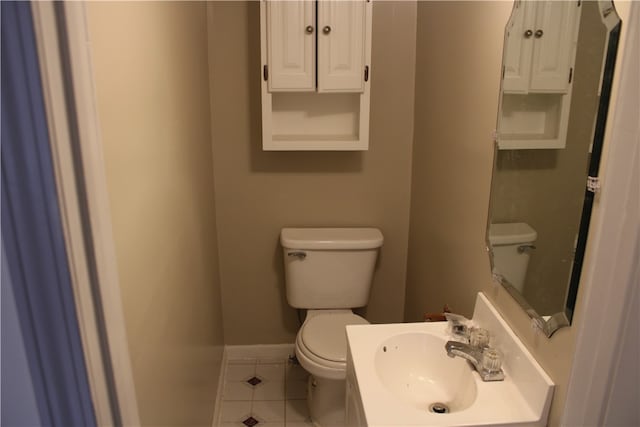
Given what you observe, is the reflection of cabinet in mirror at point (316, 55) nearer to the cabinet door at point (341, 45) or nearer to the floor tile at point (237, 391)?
the cabinet door at point (341, 45)

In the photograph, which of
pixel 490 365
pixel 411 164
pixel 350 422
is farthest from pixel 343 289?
pixel 490 365

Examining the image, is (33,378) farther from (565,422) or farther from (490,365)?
(490,365)

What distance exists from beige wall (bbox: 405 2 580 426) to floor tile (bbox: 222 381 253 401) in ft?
2.91

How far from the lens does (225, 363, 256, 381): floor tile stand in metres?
2.54

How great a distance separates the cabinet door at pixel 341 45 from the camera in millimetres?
1967

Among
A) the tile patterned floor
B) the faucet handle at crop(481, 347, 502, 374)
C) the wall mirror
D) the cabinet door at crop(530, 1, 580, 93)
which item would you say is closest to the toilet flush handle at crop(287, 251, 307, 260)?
the tile patterned floor

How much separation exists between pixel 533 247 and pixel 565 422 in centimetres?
43

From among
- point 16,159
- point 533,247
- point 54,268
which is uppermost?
point 16,159

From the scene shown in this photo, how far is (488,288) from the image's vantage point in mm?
1446

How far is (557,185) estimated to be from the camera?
42.7 inches

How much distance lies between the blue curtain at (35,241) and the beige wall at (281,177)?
5.65ft

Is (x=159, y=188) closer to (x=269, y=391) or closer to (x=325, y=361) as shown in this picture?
(x=325, y=361)

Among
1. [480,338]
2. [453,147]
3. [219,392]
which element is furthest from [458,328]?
[219,392]

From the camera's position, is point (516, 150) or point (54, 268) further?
point (516, 150)
